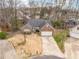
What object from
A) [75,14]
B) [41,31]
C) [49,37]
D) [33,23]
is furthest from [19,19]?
[75,14]

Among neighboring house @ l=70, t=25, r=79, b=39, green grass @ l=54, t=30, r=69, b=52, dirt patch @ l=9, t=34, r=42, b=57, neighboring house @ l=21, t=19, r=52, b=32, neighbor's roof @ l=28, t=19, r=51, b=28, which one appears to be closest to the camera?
dirt patch @ l=9, t=34, r=42, b=57

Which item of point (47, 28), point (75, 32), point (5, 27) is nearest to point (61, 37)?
point (75, 32)

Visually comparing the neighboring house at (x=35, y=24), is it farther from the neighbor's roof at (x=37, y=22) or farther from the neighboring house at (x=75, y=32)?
the neighboring house at (x=75, y=32)

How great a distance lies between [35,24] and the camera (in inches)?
438

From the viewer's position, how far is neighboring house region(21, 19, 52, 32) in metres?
10.7

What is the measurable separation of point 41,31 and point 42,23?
952mm

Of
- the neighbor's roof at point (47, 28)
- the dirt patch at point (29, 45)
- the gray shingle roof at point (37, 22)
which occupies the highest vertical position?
the gray shingle roof at point (37, 22)

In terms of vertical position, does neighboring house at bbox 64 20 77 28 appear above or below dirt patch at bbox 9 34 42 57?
above

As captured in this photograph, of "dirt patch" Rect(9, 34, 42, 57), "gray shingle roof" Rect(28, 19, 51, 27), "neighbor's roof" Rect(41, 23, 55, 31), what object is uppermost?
"gray shingle roof" Rect(28, 19, 51, 27)

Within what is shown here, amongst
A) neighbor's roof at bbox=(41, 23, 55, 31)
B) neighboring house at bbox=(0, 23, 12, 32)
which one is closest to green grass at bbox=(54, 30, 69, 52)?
neighbor's roof at bbox=(41, 23, 55, 31)

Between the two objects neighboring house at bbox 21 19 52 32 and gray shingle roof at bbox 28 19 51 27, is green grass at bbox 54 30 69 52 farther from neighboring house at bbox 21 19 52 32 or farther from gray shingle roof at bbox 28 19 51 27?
gray shingle roof at bbox 28 19 51 27

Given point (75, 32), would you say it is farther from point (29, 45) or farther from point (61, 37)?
point (29, 45)

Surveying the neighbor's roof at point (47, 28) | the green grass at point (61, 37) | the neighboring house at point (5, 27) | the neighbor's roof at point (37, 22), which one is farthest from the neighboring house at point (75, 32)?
the neighboring house at point (5, 27)

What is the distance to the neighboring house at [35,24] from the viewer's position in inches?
422
